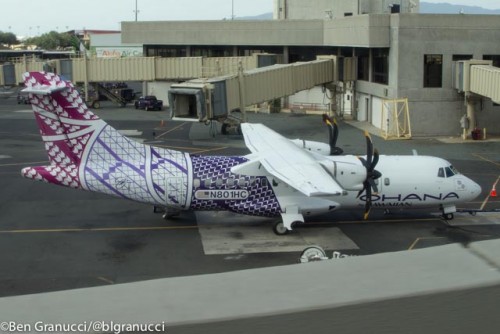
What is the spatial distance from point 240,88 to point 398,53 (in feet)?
43.8

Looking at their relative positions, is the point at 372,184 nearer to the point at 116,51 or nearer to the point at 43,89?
the point at 43,89

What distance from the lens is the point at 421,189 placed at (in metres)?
29.0

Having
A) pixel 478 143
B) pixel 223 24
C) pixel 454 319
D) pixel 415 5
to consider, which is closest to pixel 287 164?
pixel 454 319

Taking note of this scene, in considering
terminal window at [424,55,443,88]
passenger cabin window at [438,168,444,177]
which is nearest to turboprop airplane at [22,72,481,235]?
passenger cabin window at [438,168,444,177]

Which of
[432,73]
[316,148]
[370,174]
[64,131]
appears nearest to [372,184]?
[370,174]

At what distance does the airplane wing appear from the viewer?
22406 millimetres

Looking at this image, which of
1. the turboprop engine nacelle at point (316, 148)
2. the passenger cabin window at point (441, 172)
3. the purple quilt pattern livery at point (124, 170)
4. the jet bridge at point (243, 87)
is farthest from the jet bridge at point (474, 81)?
the purple quilt pattern livery at point (124, 170)

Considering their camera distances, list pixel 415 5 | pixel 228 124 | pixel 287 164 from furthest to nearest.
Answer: pixel 415 5, pixel 228 124, pixel 287 164

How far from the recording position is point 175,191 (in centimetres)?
2723

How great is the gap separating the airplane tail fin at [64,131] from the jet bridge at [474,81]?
30486 mm

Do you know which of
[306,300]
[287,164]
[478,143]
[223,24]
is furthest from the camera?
[223,24]

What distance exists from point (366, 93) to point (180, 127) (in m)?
18.1

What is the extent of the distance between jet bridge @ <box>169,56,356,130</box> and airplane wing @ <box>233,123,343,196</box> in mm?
A: 17071

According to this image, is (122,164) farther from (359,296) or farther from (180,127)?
(180,127)
